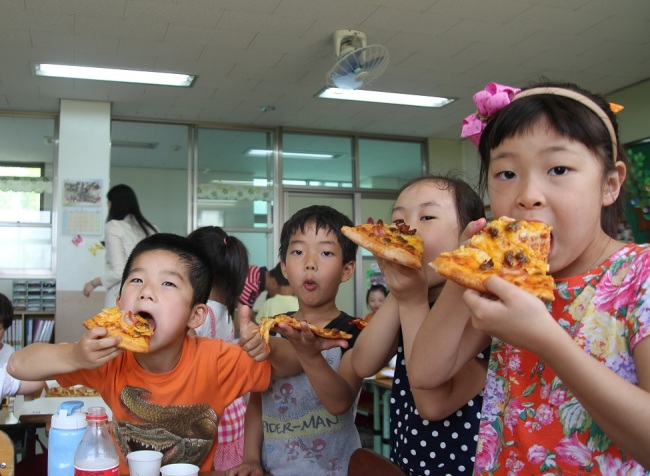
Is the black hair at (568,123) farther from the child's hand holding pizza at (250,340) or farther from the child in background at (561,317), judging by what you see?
the child's hand holding pizza at (250,340)

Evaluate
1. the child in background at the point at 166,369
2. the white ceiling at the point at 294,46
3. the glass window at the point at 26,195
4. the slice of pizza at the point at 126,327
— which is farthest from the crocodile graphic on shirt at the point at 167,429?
the glass window at the point at 26,195

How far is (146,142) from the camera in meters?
7.91

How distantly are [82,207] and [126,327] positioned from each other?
5666 mm

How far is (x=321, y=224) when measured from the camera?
194 cm

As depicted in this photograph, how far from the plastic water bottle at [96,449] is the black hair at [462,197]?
3.11 feet

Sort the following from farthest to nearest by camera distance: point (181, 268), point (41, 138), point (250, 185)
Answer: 1. point (250, 185)
2. point (41, 138)
3. point (181, 268)

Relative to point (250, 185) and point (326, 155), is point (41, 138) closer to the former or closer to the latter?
point (250, 185)

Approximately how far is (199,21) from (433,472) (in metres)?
4.19

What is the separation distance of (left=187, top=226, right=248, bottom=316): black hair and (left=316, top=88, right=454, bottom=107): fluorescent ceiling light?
3877 millimetres

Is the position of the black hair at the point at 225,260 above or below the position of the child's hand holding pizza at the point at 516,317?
above

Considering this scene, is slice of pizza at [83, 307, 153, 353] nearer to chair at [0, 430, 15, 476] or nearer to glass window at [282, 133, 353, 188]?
chair at [0, 430, 15, 476]

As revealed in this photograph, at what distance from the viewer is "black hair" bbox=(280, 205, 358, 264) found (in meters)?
1.95

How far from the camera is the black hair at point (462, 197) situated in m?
1.51

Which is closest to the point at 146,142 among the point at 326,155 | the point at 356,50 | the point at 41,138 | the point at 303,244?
the point at 41,138
